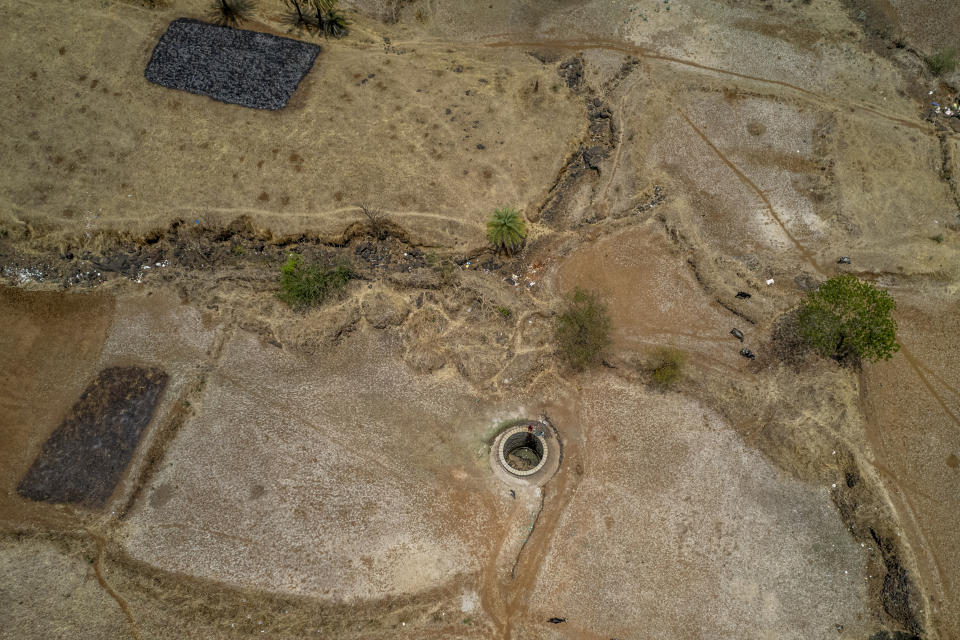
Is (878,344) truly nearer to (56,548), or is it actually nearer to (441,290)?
(441,290)

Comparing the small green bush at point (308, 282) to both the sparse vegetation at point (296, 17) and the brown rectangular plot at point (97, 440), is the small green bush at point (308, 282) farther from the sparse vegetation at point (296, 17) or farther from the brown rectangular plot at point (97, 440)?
the sparse vegetation at point (296, 17)

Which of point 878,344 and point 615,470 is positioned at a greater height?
point 878,344

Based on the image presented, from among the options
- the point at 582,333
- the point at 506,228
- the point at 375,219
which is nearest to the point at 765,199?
the point at 582,333

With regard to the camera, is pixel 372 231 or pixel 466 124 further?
pixel 466 124

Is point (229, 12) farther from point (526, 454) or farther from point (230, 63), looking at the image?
point (526, 454)

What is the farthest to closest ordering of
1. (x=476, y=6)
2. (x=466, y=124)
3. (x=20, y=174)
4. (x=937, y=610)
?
(x=476, y=6)
(x=466, y=124)
(x=20, y=174)
(x=937, y=610)

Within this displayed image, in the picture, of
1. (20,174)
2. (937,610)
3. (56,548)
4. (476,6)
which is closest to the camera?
(937,610)

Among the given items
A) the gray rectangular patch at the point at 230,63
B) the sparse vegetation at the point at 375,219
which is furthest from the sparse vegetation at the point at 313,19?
the sparse vegetation at the point at 375,219

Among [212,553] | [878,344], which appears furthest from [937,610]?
[212,553]
